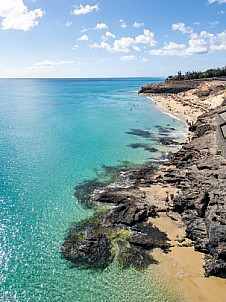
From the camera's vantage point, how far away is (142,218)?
71.5 ft

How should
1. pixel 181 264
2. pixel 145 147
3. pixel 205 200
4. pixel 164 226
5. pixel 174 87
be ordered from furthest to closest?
pixel 174 87 < pixel 145 147 < pixel 205 200 < pixel 164 226 < pixel 181 264

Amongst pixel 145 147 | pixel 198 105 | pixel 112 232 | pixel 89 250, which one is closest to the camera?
pixel 89 250

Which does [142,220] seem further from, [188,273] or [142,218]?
[188,273]

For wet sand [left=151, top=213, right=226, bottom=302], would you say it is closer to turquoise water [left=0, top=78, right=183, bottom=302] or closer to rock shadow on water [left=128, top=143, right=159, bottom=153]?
turquoise water [left=0, top=78, right=183, bottom=302]

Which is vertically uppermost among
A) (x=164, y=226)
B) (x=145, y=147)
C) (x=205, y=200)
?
(x=145, y=147)

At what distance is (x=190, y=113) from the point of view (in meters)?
76.2

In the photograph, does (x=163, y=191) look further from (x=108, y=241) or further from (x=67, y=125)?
(x=67, y=125)

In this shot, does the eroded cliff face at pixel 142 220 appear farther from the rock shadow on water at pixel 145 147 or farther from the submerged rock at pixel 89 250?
the rock shadow on water at pixel 145 147

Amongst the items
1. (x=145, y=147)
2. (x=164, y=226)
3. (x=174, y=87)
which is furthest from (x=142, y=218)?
(x=174, y=87)

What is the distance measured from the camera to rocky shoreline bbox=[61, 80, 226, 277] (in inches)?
684

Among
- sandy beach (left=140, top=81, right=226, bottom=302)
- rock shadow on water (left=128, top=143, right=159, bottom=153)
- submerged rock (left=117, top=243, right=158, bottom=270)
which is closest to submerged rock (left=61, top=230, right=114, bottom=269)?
submerged rock (left=117, top=243, right=158, bottom=270)

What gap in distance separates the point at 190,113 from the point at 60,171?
197 ft

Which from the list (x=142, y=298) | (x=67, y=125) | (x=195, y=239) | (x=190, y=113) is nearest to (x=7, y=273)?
(x=142, y=298)

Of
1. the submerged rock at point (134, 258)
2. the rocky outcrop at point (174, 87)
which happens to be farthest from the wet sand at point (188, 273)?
the rocky outcrop at point (174, 87)
